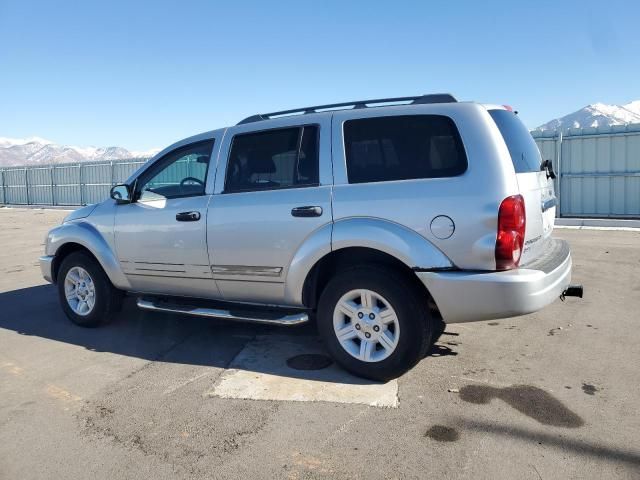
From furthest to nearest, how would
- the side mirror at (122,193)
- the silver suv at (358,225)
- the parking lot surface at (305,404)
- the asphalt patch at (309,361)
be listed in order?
the side mirror at (122,193) → the asphalt patch at (309,361) → the silver suv at (358,225) → the parking lot surface at (305,404)

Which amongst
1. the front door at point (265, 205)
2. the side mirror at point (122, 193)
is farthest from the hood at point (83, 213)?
the front door at point (265, 205)

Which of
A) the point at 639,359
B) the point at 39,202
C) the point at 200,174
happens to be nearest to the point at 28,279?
the point at 200,174

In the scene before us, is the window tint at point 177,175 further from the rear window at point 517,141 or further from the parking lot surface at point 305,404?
the rear window at point 517,141

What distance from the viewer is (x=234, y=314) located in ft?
14.4

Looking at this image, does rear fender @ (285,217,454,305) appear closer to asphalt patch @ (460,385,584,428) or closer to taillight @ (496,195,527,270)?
taillight @ (496,195,527,270)

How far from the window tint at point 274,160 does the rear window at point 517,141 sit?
142 cm

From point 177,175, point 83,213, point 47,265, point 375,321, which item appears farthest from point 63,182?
point 375,321

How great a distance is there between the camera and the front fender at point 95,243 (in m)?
5.22

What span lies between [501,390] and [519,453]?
0.89m

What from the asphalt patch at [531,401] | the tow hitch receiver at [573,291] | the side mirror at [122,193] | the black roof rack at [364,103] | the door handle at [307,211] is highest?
the black roof rack at [364,103]

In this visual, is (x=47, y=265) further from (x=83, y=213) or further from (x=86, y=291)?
(x=83, y=213)

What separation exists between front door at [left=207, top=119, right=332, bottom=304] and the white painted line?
1.76 ft

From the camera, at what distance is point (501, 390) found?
374 centimetres

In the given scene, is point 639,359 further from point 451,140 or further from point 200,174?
point 200,174
